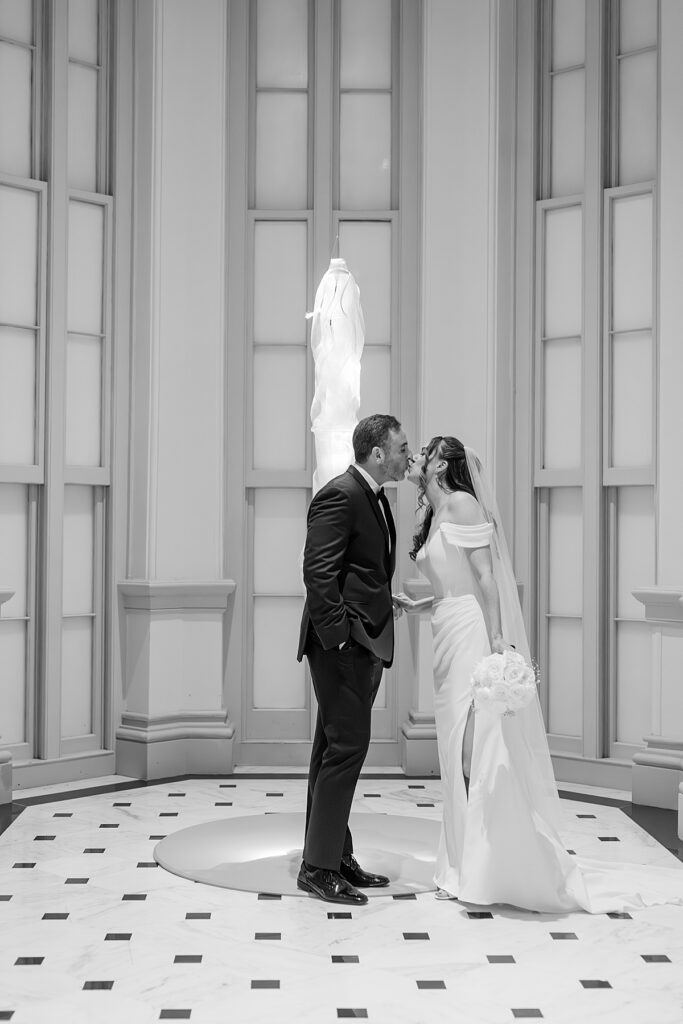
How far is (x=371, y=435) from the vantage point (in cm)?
445

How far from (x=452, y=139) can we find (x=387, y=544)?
349 centimetres

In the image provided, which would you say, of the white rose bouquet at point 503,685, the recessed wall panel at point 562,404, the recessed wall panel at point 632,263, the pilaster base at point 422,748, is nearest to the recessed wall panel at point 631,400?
the recessed wall panel at point 632,263

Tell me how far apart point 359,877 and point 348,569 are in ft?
4.17

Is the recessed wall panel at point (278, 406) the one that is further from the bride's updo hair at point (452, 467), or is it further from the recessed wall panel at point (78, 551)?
the bride's updo hair at point (452, 467)

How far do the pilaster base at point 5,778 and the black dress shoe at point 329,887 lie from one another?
2.27 m

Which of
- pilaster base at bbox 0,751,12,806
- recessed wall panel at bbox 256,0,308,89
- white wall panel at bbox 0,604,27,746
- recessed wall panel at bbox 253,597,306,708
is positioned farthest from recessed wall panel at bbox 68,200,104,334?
pilaster base at bbox 0,751,12,806

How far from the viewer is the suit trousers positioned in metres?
4.31

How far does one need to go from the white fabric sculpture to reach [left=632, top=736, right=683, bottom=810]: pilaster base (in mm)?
2342

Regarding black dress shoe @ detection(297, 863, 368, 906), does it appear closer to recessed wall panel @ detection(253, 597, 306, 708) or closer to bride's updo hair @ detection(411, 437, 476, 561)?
bride's updo hair @ detection(411, 437, 476, 561)

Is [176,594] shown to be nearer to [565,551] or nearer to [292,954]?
[565,551]

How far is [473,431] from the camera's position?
6828mm

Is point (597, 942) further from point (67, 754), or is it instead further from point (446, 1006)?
point (67, 754)

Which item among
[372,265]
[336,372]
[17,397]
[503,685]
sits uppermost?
[372,265]

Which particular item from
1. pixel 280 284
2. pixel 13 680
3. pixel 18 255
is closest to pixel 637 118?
pixel 280 284
